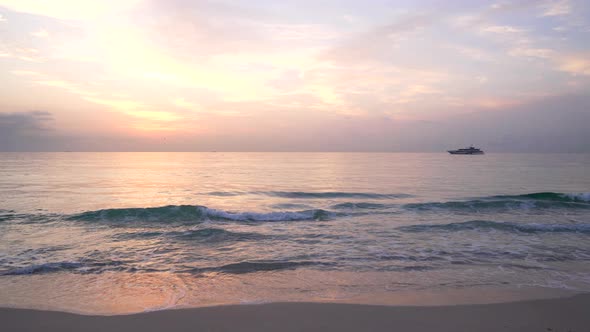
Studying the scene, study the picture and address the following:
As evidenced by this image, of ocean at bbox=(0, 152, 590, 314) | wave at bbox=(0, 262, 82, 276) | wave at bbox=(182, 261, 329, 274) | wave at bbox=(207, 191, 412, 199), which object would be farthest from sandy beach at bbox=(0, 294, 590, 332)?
wave at bbox=(207, 191, 412, 199)

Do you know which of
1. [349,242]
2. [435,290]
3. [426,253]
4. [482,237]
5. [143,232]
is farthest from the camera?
[143,232]

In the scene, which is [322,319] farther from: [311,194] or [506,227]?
[311,194]

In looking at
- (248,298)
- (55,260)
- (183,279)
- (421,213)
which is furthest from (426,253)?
(55,260)

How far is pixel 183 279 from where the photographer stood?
9.95 m

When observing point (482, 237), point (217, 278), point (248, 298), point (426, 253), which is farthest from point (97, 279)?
point (482, 237)

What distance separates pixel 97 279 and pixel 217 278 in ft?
10.9

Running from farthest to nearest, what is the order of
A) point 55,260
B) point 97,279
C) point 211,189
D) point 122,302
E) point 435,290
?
1. point 211,189
2. point 55,260
3. point 97,279
4. point 435,290
5. point 122,302

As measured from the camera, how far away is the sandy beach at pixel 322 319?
268 inches

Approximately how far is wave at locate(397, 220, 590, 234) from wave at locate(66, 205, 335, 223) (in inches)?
231

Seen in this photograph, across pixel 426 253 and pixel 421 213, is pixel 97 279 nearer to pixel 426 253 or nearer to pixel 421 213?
pixel 426 253

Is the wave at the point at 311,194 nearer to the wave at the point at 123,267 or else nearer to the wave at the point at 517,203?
the wave at the point at 517,203

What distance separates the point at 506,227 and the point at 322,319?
1478 cm

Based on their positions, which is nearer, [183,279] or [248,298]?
[248,298]

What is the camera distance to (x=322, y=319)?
710 centimetres
